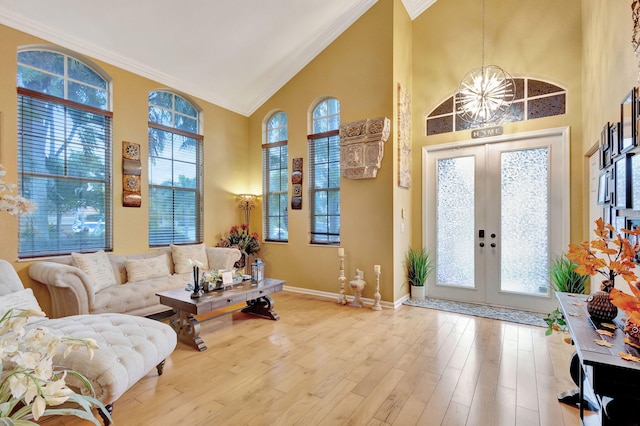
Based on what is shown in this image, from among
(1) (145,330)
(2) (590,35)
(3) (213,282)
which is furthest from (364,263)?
(2) (590,35)

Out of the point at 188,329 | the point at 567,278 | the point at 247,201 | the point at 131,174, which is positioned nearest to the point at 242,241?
the point at 247,201

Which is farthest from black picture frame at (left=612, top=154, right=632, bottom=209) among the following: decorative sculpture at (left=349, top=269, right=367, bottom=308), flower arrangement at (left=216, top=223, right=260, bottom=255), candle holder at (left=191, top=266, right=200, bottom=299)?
flower arrangement at (left=216, top=223, right=260, bottom=255)

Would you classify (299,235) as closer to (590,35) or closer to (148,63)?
(148,63)

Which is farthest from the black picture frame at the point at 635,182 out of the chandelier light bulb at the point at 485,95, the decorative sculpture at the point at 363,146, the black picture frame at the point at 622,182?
the decorative sculpture at the point at 363,146

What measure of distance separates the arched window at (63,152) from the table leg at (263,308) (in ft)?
7.01

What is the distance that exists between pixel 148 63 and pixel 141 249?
8.88ft

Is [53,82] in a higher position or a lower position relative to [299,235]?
higher

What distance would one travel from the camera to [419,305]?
446 cm

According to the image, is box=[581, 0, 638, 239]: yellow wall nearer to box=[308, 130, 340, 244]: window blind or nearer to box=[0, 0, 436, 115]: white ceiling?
box=[0, 0, 436, 115]: white ceiling

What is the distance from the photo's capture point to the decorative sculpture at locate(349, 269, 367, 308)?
171 inches

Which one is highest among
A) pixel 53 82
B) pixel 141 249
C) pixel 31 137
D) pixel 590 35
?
pixel 590 35

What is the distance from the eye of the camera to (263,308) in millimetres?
3961

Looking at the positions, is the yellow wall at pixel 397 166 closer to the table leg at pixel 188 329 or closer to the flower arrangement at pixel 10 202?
the table leg at pixel 188 329

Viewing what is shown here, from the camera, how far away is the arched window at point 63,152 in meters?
3.50
